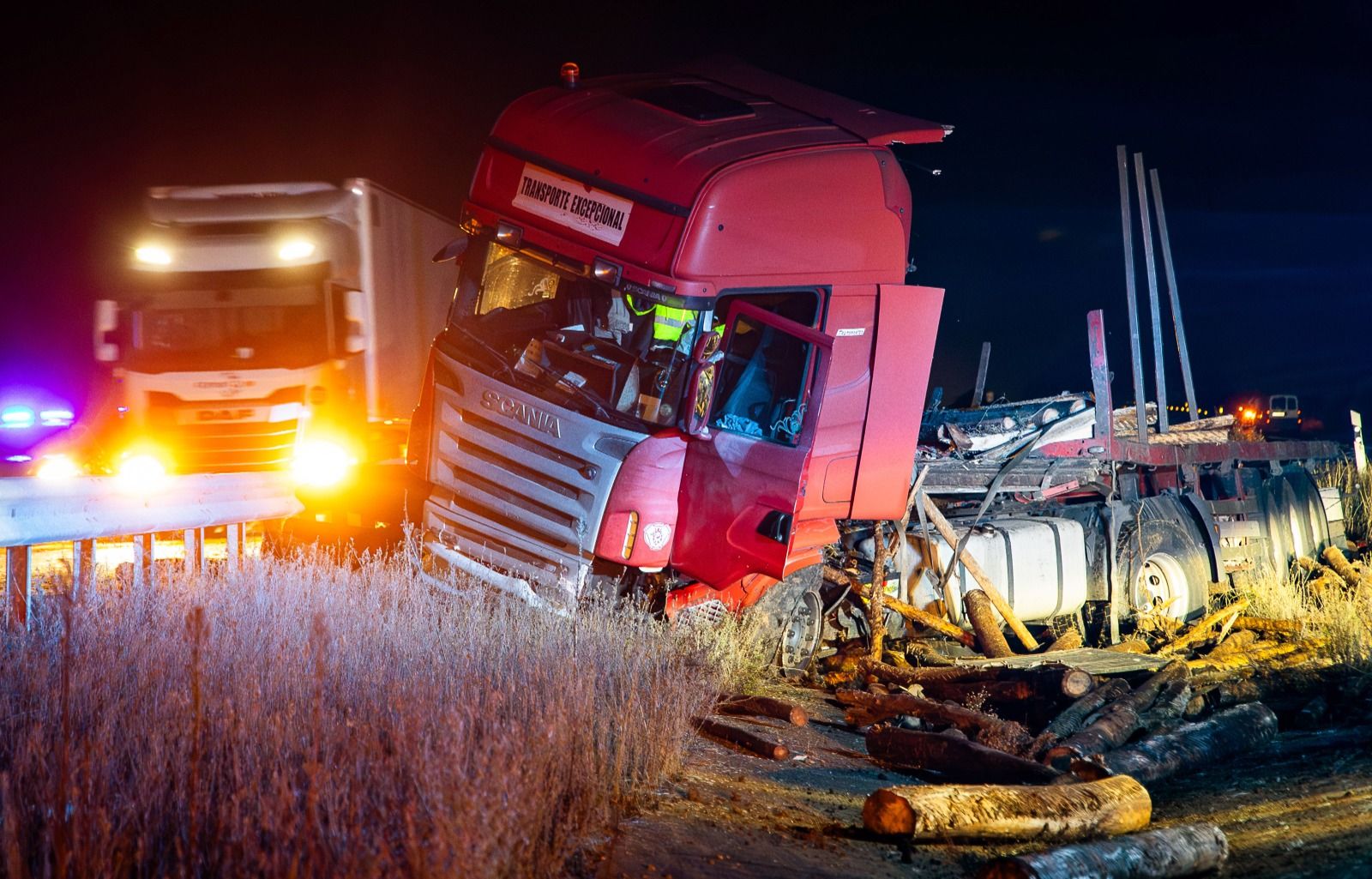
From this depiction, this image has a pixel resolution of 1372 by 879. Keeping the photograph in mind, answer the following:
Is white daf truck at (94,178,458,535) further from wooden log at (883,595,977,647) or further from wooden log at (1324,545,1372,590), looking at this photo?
wooden log at (1324,545,1372,590)

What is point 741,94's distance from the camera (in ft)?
28.7

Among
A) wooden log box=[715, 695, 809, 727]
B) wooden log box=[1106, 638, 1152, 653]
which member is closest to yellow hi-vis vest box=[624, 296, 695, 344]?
wooden log box=[715, 695, 809, 727]

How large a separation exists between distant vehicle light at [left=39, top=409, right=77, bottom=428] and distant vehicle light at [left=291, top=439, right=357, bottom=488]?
25.0 feet

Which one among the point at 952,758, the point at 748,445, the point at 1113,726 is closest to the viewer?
the point at 952,758

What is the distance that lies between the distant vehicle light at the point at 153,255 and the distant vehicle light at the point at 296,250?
3.34 feet

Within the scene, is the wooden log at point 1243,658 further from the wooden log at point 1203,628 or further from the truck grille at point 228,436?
the truck grille at point 228,436

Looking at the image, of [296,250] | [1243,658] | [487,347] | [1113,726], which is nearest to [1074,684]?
[1113,726]

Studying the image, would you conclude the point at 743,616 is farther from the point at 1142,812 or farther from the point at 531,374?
the point at 1142,812

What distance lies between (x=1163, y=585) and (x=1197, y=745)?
19.2ft

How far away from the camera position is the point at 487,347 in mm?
7758

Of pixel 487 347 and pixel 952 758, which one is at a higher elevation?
pixel 487 347

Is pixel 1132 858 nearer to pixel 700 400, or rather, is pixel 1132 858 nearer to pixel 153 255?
pixel 700 400

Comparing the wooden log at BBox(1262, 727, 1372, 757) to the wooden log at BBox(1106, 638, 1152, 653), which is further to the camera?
the wooden log at BBox(1106, 638, 1152, 653)

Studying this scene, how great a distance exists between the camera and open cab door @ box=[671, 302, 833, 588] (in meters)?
7.23
